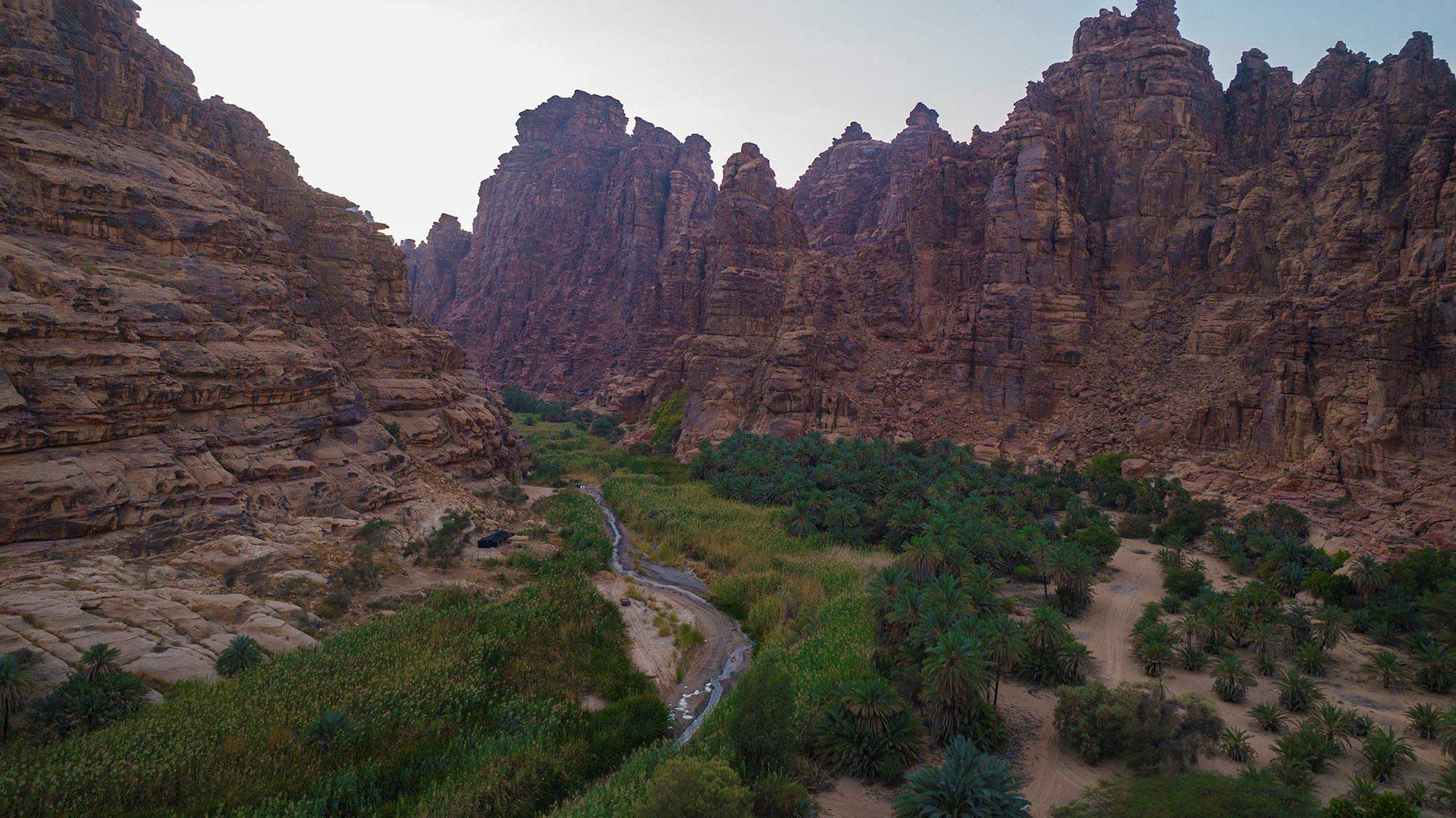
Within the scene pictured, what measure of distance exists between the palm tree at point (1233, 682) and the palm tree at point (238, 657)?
32385mm

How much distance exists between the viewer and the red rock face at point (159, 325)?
2420 centimetres

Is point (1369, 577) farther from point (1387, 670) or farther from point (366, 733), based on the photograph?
point (366, 733)

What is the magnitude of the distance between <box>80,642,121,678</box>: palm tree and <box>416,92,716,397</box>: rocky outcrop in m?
86.0

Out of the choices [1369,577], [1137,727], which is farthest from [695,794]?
[1369,577]

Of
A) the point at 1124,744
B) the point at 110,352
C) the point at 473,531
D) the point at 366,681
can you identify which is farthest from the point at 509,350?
the point at 1124,744

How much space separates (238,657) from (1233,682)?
33.0m

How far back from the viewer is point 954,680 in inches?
852

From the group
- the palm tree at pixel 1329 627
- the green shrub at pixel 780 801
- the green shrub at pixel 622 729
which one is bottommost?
the green shrub at pixel 622 729

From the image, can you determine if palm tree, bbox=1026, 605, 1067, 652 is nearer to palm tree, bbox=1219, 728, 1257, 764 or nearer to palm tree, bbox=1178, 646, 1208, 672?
palm tree, bbox=1178, 646, 1208, 672

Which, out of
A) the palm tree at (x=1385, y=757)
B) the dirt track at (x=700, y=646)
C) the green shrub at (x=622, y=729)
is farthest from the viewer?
the dirt track at (x=700, y=646)

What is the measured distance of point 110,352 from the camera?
26219 mm

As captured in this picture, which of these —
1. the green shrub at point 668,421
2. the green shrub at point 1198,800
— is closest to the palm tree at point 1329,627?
the green shrub at point 1198,800

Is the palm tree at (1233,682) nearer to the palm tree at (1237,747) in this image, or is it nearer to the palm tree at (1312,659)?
the palm tree at (1312,659)

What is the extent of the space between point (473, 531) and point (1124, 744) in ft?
104
